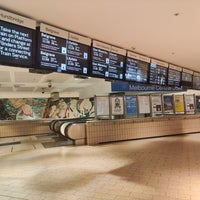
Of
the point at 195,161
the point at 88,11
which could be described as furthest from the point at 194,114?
the point at 88,11

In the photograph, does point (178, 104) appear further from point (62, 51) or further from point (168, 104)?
point (62, 51)

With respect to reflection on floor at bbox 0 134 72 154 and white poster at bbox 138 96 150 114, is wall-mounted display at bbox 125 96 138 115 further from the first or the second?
reflection on floor at bbox 0 134 72 154

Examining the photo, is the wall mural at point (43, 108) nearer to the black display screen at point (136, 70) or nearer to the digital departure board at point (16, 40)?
the black display screen at point (136, 70)

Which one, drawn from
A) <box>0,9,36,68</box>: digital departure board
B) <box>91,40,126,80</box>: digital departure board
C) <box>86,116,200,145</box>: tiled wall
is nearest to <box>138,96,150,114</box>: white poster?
<box>86,116,200,145</box>: tiled wall

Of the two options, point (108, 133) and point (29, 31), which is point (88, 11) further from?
point (108, 133)

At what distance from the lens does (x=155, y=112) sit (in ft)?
28.6

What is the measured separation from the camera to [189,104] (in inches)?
368

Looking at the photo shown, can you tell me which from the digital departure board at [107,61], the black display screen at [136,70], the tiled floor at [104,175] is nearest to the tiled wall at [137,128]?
Result: the tiled floor at [104,175]

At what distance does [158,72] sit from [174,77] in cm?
80

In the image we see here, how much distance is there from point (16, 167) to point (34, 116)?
350 inches

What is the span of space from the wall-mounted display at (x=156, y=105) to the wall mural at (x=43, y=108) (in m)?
5.34

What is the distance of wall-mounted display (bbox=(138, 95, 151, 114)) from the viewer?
8.43 metres

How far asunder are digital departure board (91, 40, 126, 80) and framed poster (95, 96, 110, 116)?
12.0 feet

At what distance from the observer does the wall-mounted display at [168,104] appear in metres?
9.07
